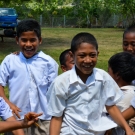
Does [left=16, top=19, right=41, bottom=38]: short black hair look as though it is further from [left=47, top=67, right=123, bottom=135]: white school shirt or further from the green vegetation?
the green vegetation

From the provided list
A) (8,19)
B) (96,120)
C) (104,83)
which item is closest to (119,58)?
(104,83)

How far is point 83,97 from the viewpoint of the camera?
9.06 ft

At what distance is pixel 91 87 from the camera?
9.18 ft

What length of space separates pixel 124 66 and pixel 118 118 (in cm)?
45

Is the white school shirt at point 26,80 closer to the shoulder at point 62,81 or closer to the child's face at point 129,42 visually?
the shoulder at point 62,81

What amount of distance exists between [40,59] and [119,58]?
0.75 m

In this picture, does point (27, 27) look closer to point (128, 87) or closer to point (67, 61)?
point (67, 61)

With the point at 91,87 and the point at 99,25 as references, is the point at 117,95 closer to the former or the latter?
the point at 91,87

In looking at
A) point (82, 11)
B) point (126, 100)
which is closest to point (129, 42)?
point (126, 100)

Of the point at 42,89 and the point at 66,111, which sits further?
the point at 42,89

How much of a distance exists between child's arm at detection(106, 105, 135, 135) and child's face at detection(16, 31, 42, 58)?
920mm

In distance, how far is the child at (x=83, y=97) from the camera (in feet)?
9.08

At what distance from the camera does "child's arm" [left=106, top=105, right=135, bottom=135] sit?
9.15ft

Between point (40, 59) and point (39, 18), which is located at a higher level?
point (40, 59)
